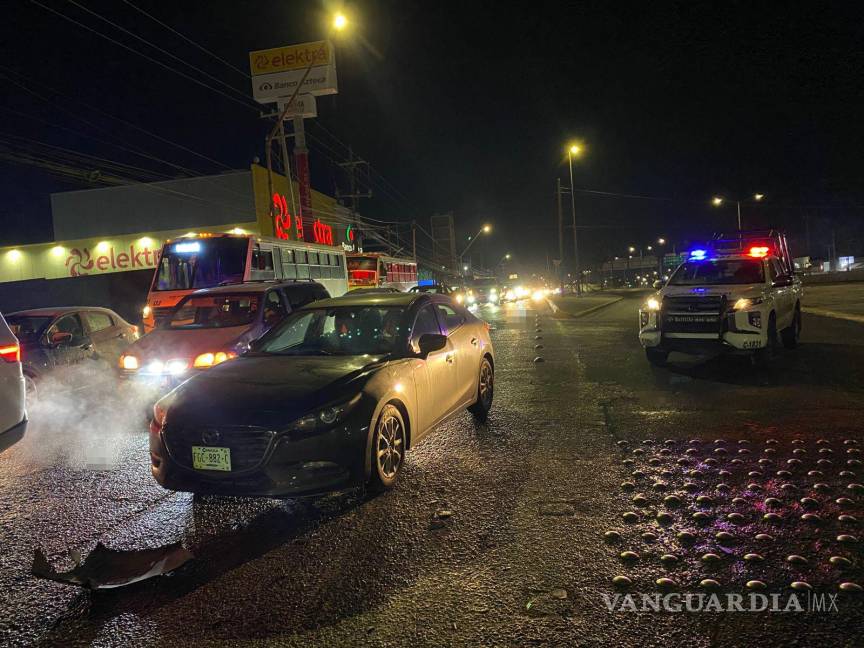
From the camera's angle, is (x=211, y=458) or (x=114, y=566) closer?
(x=114, y=566)

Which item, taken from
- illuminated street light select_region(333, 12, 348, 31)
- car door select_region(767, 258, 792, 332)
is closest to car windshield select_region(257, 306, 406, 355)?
car door select_region(767, 258, 792, 332)

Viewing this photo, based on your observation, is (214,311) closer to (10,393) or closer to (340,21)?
(10,393)

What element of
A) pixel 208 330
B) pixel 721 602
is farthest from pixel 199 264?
pixel 721 602

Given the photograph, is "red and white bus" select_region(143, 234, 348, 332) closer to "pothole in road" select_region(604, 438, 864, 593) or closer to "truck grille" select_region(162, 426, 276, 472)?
"truck grille" select_region(162, 426, 276, 472)

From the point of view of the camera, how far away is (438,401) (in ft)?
18.9

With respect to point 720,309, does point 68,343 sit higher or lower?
higher

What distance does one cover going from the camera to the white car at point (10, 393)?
4703mm

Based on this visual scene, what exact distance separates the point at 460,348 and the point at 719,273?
22.2 ft

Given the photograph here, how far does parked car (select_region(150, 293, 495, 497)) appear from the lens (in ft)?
13.8

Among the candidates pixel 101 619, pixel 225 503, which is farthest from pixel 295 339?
pixel 101 619

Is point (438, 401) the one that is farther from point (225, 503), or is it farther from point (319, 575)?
point (319, 575)

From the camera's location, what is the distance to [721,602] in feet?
9.96

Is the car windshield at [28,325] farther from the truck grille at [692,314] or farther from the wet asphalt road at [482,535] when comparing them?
the truck grille at [692,314]

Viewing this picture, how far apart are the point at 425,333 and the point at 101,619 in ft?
11.5
